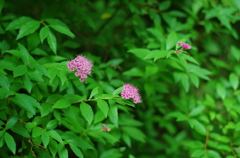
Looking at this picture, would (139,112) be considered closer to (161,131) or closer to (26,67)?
(161,131)

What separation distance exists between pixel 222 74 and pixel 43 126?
2.47 metres

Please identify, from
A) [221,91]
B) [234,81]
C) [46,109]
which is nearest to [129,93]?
[46,109]

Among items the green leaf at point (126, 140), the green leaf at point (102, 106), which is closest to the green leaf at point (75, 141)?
the green leaf at point (102, 106)

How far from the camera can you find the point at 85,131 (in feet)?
5.97

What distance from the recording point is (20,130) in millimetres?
1496

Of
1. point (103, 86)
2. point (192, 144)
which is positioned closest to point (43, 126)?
point (103, 86)

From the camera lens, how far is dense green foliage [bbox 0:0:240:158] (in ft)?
5.09

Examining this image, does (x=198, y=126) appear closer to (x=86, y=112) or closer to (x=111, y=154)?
(x=111, y=154)

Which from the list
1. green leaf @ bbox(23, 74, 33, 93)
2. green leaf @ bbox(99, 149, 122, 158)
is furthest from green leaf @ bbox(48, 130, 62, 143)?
green leaf @ bbox(99, 149, 122, 158)

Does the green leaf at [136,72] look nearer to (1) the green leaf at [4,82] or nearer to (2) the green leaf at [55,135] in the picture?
(2) the green leaf at [55,135]

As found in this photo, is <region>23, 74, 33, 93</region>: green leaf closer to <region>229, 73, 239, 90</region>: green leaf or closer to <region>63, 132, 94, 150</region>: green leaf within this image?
<region>63, 132, 94, 150</region>: green leaf

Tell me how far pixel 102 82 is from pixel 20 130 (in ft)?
2.55

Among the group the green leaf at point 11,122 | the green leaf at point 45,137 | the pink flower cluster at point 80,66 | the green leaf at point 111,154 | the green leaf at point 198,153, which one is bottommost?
the green leaf at point 111,154

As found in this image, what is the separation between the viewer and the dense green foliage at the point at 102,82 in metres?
1.55
